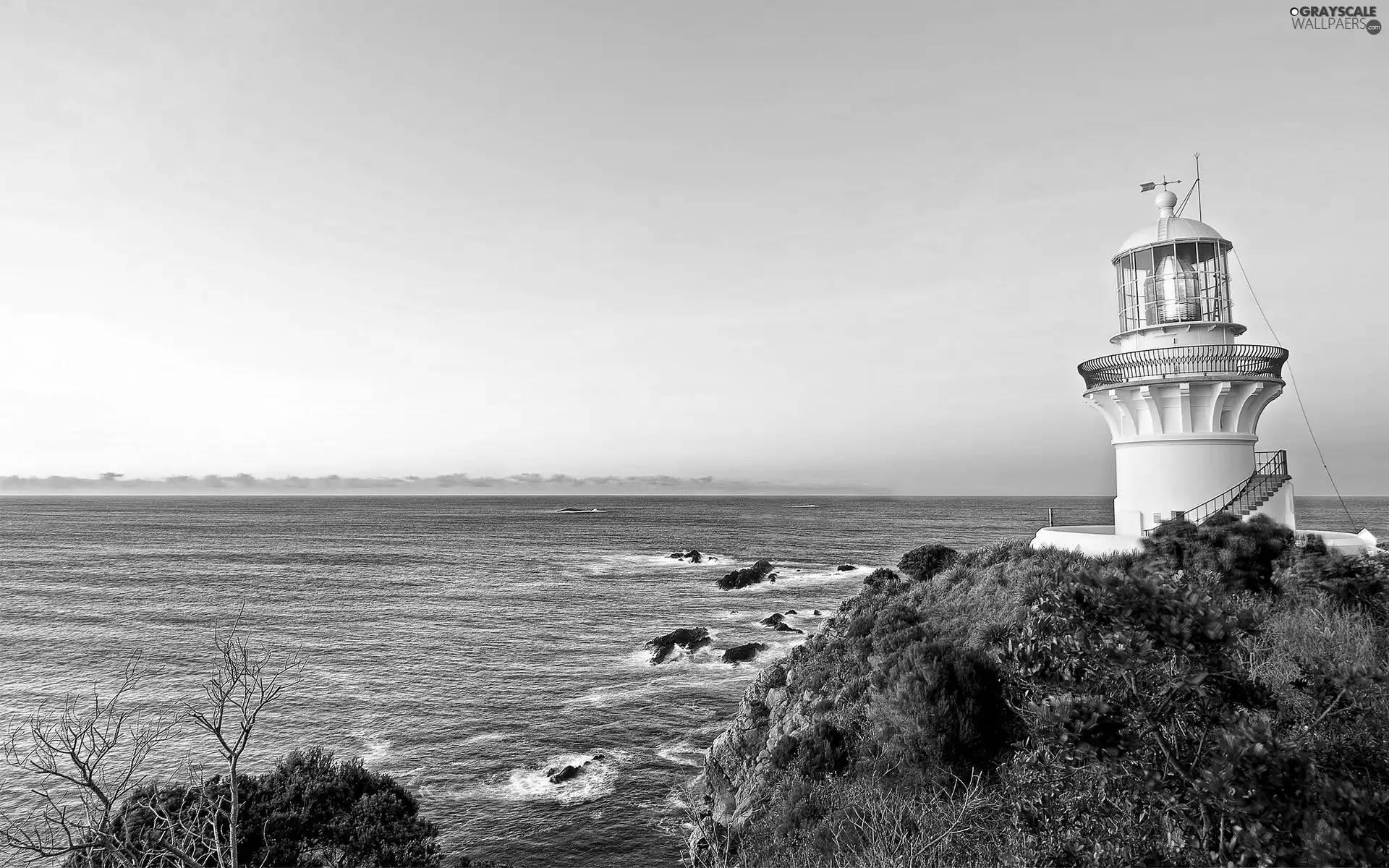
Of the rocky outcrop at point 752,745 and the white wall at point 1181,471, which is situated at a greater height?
the white wall at point 1181,471

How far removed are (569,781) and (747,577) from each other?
39.7 meters

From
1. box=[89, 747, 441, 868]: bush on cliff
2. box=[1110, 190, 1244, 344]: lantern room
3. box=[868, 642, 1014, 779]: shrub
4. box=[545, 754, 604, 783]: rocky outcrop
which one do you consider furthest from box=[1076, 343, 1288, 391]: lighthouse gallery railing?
box=[89, 747, 441, 868]: bush on cliff

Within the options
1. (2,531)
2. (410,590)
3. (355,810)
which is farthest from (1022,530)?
(2,531)

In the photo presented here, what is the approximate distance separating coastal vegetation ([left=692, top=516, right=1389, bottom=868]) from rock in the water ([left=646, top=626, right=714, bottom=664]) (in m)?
15.0

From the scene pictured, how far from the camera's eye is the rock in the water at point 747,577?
190 feet

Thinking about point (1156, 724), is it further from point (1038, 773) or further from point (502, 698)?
point (502, 698)

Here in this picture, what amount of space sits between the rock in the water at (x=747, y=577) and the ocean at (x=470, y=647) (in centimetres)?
153

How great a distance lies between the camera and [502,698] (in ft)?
96.5

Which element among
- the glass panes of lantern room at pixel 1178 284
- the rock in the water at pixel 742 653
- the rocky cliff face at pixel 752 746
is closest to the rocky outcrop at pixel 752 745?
the rocky cliff face at pixel 752 746

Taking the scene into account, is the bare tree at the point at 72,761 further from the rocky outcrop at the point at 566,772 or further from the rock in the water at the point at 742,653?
the rock in the water at the point at 742,653

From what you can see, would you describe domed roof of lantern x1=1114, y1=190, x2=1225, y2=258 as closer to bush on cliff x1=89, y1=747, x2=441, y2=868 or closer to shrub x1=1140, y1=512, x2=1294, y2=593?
shrub x1=1140, y1=512, x2=1294, y2=593

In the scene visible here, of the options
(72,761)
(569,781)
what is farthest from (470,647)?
(72,761)

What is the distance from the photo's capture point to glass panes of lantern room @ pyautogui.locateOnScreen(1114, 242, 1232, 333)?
752 inches

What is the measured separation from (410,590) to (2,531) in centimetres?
10867
